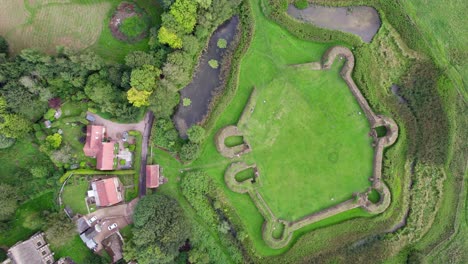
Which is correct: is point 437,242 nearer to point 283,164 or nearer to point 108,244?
point 283,164

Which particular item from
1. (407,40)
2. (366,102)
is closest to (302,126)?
(366,102)

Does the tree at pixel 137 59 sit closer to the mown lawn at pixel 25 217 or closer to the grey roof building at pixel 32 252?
the mown lawn at pixel 25 217

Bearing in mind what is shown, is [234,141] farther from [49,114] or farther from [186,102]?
[49,114]

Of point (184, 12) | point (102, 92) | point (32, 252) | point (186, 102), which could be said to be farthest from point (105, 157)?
point (184, 12)

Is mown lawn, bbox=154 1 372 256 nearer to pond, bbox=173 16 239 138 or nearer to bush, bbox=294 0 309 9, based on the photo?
pond, bbox=173 16 239 138

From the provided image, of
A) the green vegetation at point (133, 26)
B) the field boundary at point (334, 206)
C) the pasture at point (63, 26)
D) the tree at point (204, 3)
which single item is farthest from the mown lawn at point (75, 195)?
the tree at point (204, 3)

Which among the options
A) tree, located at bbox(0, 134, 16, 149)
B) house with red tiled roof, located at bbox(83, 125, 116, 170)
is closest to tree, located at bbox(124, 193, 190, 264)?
house with red tiled roof, located at bbox(83, 125, 116, 170)
